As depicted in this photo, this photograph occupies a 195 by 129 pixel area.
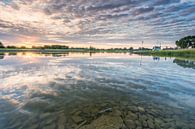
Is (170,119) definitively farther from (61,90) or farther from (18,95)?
(18,95)

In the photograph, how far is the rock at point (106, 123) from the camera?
7.00m

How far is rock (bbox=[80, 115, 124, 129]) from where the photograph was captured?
7000 millimetres

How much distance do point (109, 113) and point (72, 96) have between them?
3.76 meters

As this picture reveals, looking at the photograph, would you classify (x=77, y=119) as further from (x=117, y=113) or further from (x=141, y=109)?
(x=141, y=109)

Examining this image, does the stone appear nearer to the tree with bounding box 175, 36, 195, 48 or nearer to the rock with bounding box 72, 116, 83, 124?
the rock with bounding box 72, 116, 83, 124

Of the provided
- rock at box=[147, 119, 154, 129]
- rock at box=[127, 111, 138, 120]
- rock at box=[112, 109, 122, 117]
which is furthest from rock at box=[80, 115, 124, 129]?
rock at box=[147, 119, 154, 129]

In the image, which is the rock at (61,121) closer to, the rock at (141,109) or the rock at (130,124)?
the rock at (130,124)

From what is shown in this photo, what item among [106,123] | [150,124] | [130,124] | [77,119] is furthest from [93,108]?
[150,124]

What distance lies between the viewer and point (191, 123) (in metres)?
7.64

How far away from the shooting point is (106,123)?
7.34m

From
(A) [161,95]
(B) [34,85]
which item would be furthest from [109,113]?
(B) [34,85]

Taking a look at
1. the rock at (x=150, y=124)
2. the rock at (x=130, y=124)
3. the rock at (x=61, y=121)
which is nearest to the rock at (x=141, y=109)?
the rock at (x=150, y=124)

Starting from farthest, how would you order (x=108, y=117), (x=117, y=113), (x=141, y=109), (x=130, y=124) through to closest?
1. (x=141, y=109)
2. (x=117, y=113)
3. (x=108, y=117)
4. (x=130, y=124)

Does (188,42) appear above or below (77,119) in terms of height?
above
